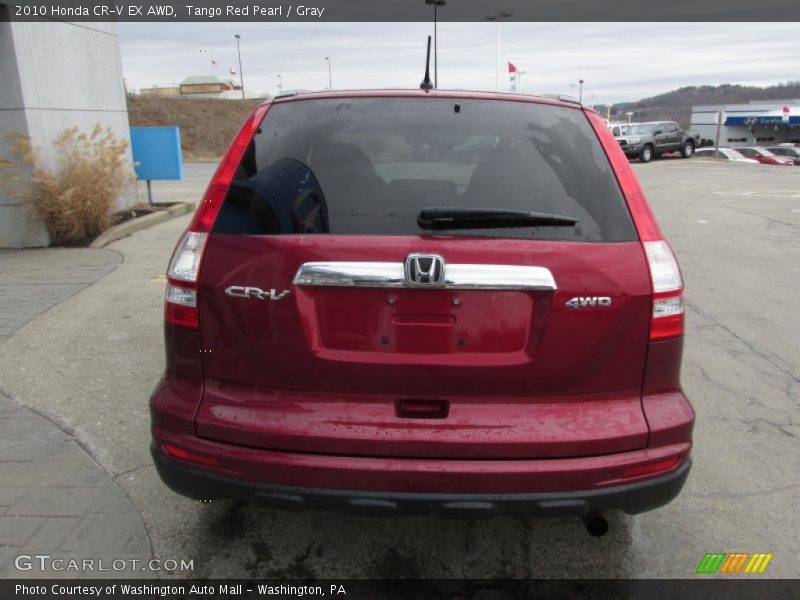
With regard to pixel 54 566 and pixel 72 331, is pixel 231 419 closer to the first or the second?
pixel 54 566

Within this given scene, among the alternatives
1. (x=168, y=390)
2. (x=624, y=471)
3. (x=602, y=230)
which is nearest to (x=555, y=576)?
(x=624, y=471)

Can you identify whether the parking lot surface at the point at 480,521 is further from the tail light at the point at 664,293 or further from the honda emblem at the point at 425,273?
the honda emblem at the point at 425,273

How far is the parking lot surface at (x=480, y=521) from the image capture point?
266 cm

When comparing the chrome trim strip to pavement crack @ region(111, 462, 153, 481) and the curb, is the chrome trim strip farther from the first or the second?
the curb

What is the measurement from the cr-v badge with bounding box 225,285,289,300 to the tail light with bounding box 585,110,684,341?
4.03ft

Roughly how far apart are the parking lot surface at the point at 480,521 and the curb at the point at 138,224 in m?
2.11

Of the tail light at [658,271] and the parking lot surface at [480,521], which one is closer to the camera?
the tail light at [658,271]

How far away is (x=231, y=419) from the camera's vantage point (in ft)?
7.18

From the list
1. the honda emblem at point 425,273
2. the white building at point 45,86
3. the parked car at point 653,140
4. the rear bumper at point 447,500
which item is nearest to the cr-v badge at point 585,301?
the honda emblem at point 425,273

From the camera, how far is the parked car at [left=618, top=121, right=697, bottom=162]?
31.8 meters

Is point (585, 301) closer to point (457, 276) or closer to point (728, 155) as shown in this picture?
point (457, 276)

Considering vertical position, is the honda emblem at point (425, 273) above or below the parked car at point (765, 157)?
above

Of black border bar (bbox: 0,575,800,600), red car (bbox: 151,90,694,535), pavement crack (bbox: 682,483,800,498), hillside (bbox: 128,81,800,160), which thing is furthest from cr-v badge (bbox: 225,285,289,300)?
hillside (bbox: 128,81,800,160)

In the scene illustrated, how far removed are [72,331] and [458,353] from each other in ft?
14.2
